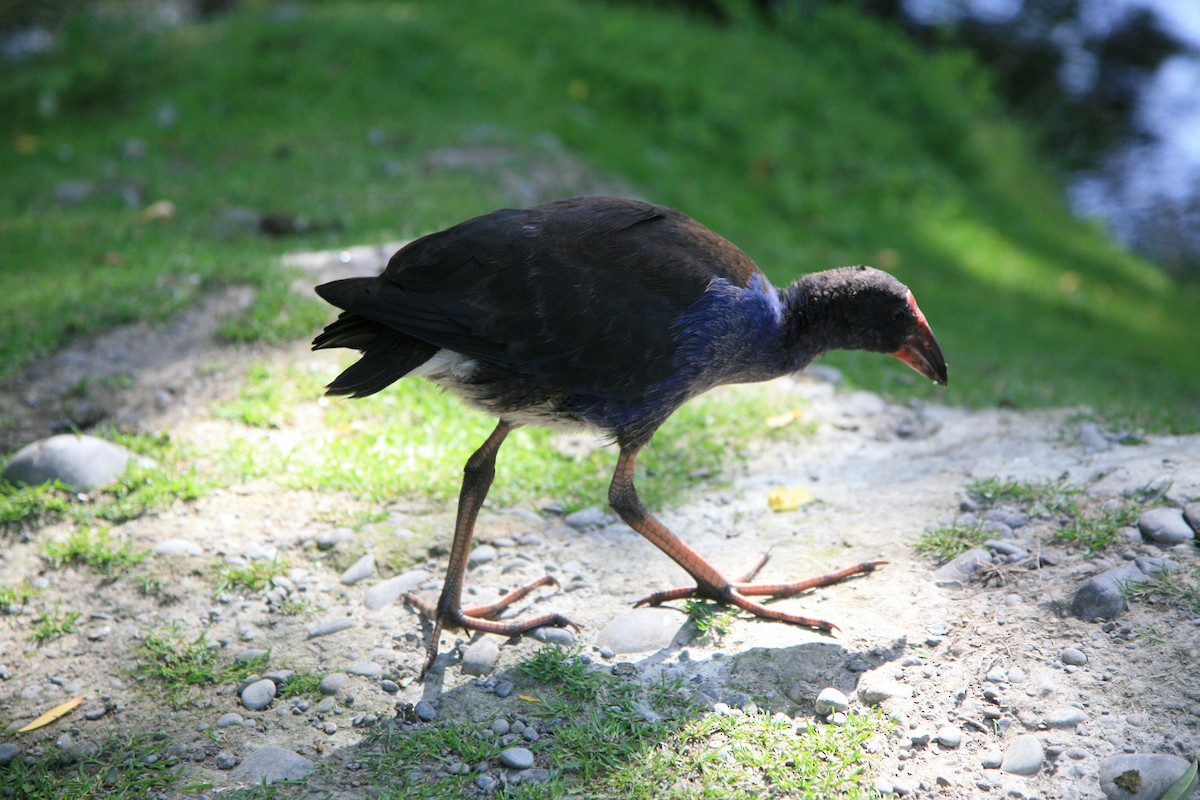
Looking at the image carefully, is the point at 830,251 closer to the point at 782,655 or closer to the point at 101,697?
the point at 782,655

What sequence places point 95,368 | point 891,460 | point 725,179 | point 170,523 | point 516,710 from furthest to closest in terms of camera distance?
point 725,179 < point 95,368 < point 891,460 < point 170,523 < point 516,710

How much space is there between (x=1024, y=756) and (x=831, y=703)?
1.66 feet

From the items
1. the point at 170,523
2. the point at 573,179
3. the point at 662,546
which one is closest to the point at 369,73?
the point at 573,179

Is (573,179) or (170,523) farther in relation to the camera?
(573,179)

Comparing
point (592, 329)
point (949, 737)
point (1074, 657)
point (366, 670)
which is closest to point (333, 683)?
point (366, 670)

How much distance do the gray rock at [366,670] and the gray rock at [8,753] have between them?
0.89 meters

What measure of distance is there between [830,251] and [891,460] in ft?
11.5

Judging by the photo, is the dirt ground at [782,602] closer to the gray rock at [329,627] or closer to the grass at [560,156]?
the gray rock at [329,627]

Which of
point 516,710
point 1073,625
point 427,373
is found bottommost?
point 516,710

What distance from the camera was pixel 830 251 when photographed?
24.1ft

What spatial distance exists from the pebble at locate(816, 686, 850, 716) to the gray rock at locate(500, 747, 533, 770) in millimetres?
816

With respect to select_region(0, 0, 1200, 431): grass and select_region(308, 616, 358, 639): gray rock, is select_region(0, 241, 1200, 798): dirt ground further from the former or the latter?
select_region(0, 0, 1200, 431): grass

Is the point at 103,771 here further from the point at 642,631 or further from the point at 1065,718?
the point at 1065,718

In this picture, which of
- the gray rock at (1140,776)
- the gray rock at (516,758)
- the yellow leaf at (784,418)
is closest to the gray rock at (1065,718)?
the gray rock at (1140,776)
